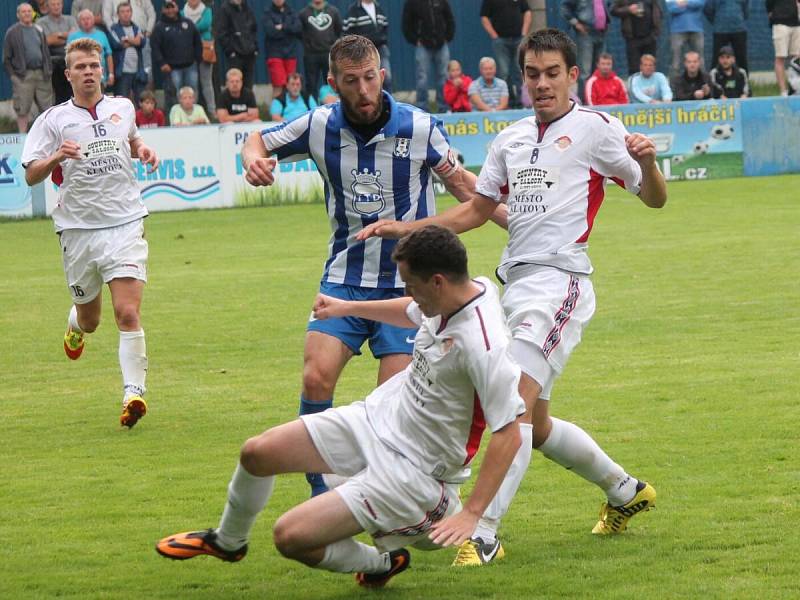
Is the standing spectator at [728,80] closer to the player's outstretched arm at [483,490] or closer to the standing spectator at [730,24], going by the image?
the standing spectator at [730,24]

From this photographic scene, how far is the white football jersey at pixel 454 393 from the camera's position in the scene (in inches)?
201

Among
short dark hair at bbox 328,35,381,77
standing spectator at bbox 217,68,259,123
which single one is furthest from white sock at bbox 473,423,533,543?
standing spectator at bbox 217,68,259,123

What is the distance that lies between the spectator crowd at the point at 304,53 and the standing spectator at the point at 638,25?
0.02 metres

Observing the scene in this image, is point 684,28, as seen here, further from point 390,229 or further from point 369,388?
point 390,229

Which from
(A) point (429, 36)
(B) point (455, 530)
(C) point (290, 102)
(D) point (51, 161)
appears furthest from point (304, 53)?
(B) point (455, 530)

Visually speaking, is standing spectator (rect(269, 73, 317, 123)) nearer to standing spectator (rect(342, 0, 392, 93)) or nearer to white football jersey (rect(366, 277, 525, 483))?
standing spectator (rect(342, 0, 392, 93))

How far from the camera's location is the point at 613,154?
639 centimetres

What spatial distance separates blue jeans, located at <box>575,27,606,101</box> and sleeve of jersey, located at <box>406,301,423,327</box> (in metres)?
20.6

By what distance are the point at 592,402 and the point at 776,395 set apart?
45.0 inches

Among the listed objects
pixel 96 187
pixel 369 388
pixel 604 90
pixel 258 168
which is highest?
pixel 258 168

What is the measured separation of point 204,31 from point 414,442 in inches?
820

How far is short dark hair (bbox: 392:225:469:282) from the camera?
5047mm

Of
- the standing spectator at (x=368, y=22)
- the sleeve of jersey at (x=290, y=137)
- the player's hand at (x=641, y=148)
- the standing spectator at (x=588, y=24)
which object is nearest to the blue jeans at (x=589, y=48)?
the standing spectator at (x=588, y=24)

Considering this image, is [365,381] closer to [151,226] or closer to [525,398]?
[525,398]
